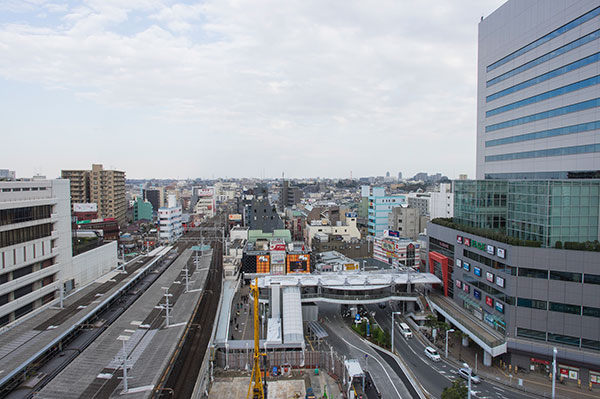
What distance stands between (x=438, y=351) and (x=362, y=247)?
35498mm

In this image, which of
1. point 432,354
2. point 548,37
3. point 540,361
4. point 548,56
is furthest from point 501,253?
point 548,37

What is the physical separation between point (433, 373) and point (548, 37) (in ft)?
108

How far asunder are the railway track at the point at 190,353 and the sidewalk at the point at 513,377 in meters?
21.1

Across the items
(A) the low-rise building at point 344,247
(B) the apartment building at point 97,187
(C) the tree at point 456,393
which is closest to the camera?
(C) the tree at point 456,393

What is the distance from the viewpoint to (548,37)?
36281 millimetres

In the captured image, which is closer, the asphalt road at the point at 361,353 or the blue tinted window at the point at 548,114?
the asphalt road at the point at 361,353

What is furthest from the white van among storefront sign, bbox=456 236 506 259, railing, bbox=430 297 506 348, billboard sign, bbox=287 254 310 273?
billboard sign, bbox=287 254 310 273

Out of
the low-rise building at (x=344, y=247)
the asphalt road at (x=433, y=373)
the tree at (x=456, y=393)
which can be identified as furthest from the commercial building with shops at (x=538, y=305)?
the low-rise building at (x=344, y=247)

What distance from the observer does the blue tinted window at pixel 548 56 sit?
3175 cm

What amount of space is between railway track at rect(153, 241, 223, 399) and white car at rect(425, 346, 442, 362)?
757 inches

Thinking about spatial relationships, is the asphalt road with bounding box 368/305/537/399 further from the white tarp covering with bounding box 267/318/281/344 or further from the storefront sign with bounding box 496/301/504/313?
the white tarp covering with bounding box 267/318/281/344

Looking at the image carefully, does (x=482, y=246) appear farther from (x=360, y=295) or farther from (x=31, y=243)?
(x=31, y=243)

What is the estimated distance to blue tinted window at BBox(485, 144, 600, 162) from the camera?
32.8 meters

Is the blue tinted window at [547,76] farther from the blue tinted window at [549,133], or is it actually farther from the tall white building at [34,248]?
the tall white building at [34,248]
